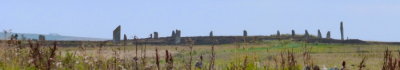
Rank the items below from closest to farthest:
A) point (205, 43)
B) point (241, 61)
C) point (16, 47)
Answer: point (241, 61) < point (16, 47) < point (205, 43)

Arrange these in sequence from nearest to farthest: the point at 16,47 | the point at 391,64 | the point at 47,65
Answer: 1. the point at 391,64
2. the point at 47,65
3. the point at 16,47

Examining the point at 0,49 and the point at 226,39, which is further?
Answer: the point at 226,39

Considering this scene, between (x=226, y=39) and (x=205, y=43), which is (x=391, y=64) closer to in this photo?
(x=205, y=43)

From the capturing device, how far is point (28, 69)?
796 centimetres

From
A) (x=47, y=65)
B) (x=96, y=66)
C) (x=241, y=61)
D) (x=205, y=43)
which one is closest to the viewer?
(x=47, y=65)

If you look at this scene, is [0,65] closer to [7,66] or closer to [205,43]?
[7,66]

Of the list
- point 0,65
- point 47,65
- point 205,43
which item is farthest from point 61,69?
point 205,43

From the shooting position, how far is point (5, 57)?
29.1ft

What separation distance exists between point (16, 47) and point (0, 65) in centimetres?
31

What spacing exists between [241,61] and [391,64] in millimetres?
3017

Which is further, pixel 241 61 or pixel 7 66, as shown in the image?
pixel 7 66

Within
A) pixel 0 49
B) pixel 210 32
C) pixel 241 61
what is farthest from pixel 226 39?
pixel 241 61

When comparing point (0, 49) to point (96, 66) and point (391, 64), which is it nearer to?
point (96, 66)

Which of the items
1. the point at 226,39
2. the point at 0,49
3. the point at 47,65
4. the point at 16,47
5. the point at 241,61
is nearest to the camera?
the point at 47,65
